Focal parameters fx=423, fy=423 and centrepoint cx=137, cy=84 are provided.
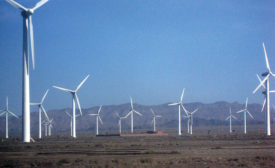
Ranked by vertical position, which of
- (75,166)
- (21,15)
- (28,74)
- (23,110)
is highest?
(21,15)

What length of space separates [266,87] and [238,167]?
233 ft

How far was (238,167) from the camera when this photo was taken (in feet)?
111

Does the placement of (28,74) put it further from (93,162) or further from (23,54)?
(93,162)

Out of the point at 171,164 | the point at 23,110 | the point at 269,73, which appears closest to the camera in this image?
the point at 171,164

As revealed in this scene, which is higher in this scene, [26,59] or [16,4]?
[16,4]

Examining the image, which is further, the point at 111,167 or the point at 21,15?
the point at 21,15

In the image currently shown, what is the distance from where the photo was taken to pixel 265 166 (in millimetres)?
34188

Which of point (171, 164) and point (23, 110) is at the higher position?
point (23, 110)

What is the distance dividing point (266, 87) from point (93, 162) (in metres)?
71.6

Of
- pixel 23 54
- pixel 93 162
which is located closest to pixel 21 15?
pixel 23 54

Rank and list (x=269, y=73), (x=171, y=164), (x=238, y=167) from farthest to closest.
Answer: (x=269, y=73) < (x=171, y=164) < (x=238, y=167)

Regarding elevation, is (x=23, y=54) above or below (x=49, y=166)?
above

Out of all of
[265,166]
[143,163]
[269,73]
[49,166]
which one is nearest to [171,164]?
[143,163]

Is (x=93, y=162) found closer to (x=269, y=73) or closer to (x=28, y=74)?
(x=28, y=74)
